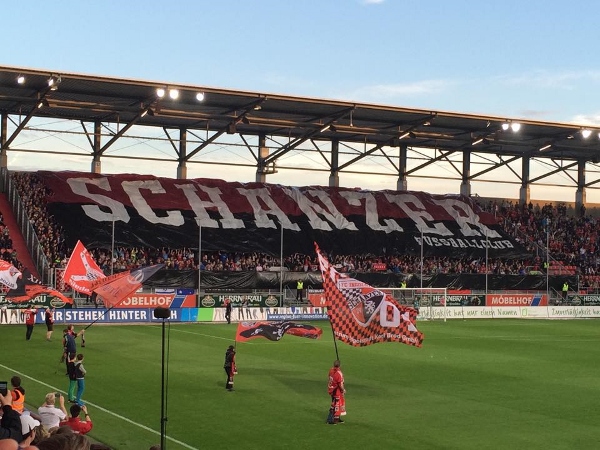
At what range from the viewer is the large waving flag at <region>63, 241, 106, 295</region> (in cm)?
3862

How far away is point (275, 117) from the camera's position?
73.2 metres

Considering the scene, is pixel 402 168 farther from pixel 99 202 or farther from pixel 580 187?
pixel 99 202

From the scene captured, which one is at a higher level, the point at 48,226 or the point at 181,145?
the point at 181,145

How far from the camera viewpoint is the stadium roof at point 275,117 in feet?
205

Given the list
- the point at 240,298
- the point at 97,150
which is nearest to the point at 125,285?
the point at 240,298

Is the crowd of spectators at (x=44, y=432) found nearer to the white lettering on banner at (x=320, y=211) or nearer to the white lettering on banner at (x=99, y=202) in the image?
the white lettering on banner at (x=99, y=202)

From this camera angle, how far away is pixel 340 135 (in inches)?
3169

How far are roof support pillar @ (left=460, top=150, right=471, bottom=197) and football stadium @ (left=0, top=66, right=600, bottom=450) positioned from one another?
179 millimetres

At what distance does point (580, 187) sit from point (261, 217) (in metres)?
34.9

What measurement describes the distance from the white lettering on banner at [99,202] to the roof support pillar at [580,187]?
44.7 m

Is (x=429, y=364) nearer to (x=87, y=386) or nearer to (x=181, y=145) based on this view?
(x=87, y=386)

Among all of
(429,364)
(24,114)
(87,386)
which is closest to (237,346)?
(429,364)

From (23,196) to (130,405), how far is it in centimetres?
4363

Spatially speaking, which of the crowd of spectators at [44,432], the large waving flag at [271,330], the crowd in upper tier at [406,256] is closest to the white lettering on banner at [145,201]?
the crowd in upper tier at [406,256]
